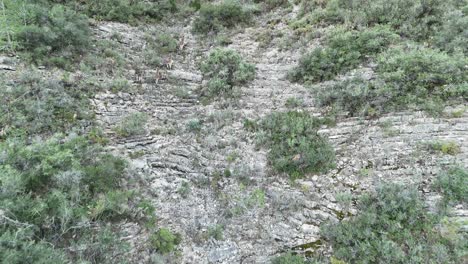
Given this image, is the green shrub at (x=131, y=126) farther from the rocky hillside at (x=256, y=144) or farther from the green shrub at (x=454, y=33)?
the green shrub at (x=454, y=33)

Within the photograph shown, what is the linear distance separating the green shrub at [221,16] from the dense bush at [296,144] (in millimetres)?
6697

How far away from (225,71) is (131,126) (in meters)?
3.83

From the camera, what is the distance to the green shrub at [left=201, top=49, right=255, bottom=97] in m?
9.62

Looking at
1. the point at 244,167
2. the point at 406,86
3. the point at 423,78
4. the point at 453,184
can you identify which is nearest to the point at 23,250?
the point at 244,167

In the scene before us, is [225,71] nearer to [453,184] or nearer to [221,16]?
[221,16]

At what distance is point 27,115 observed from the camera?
6805 millimetres

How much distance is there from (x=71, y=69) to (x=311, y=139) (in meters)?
7.16

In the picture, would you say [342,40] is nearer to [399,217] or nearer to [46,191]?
[399,217]

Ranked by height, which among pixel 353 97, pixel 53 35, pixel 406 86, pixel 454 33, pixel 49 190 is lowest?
pixel 49 190

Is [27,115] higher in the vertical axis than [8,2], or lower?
lower

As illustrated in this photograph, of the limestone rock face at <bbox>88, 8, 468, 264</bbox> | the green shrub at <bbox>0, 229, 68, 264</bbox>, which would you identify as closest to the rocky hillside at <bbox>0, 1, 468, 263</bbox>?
the limestone rock face at <bbox>88, 8, 468, 264</bbox>

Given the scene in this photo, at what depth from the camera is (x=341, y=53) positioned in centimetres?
953

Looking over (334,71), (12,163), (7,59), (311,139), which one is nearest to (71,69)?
(7,59)

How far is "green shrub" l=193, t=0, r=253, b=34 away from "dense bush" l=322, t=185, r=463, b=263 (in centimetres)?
A: 1002
